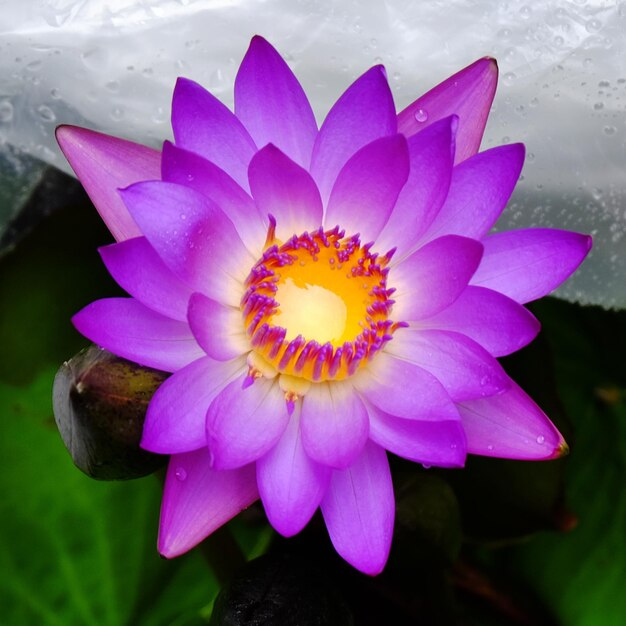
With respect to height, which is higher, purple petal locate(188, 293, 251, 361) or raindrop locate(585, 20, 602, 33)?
raindrop locate(585, 20, 602, 33)

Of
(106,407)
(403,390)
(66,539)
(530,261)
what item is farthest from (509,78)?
(66,539)

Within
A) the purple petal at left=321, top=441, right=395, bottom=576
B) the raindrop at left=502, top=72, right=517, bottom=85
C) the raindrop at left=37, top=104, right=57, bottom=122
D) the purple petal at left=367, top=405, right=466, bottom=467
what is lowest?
the purple petal at left=321, top=441, right=395, bottom=576

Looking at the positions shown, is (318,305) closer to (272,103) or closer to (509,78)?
(272,103)

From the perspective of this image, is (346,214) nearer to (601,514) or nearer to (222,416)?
(222,416)

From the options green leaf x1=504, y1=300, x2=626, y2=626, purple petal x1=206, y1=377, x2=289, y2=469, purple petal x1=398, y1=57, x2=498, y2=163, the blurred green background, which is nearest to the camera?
purple petal x1=206, y1=377, x2=289, y2=469

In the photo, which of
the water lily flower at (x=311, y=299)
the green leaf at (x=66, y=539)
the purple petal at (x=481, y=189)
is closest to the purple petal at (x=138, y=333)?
the water lily flower at (x=311, y=299)

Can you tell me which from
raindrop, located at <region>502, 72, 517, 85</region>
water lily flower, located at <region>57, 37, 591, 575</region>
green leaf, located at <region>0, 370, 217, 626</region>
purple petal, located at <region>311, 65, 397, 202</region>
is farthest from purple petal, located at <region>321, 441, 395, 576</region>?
raindrop, located at <region>502, 72, 517, 85</region>

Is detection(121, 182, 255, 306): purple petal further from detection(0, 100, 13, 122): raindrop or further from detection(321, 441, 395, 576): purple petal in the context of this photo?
detection(0, 100, 13, 122): raindrop
